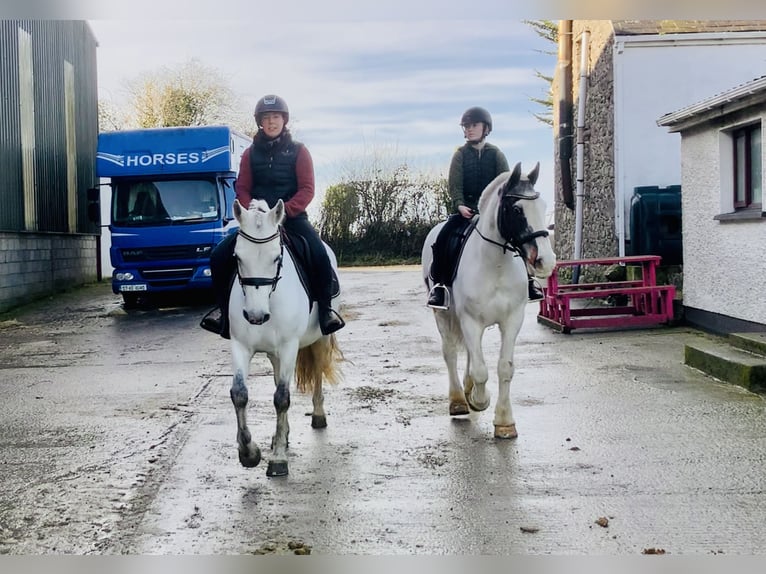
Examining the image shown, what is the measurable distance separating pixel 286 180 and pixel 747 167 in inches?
281

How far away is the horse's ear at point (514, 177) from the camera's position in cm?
613

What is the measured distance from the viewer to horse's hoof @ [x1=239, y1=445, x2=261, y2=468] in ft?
18.4

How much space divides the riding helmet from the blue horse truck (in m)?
10.1

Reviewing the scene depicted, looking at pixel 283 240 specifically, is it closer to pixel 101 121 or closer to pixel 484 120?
pixel 484 120

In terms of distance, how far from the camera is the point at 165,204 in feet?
55.6

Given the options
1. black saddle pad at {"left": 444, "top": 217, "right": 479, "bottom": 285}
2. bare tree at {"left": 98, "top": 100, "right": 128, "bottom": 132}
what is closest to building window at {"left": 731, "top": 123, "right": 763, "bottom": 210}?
black saddle pad at {"left": 444, "top": 217, "right": 479, "bottom": 285}

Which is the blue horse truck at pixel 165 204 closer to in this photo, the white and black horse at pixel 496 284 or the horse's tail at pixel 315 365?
the horse's tail at pixel 315 365

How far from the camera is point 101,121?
30.5 meters

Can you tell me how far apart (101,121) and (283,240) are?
26.7 meters

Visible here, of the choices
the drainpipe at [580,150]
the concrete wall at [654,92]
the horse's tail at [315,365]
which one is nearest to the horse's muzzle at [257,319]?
the horse's tail at [315,365]

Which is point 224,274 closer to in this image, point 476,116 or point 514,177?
point 514,177

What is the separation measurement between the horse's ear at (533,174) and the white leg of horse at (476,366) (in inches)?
46.0

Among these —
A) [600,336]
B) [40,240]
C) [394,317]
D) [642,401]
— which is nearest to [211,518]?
[642,401]

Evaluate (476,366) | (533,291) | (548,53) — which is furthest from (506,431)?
(548,53)
